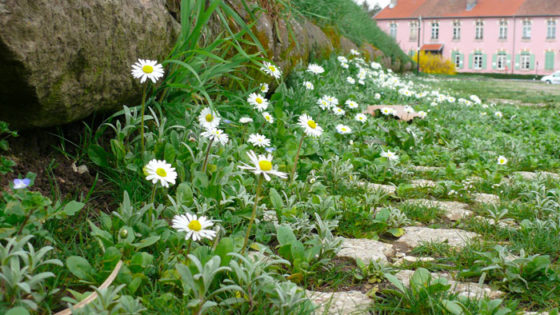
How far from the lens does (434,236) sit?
2.11m

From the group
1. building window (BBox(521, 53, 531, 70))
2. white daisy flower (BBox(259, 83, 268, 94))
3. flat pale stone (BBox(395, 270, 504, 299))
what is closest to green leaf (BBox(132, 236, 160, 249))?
flat pale stone (BBox(395, 270, 504, 299))

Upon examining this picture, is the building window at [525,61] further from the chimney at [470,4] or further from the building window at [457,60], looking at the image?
the chimney at [470,4]

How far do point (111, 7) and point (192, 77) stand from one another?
78 centimetres

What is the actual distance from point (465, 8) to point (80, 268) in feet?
164

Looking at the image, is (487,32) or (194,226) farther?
(487,32)

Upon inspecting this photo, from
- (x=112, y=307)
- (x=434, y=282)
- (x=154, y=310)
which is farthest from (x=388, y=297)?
(x=112, y=307)

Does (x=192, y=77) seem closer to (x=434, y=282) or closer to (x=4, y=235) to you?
(x=4, y=235)

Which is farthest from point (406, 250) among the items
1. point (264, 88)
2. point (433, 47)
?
point (433, 47)

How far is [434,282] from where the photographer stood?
150cm

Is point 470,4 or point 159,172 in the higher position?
point 470,4

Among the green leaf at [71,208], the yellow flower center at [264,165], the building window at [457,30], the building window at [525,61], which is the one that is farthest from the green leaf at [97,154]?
the building window at [457,30]

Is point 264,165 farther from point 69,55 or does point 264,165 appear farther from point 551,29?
point 551,29

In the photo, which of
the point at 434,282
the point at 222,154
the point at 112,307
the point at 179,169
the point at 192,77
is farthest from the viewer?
the point at 192,77

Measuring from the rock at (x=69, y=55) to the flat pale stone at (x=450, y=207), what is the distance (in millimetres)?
1579
